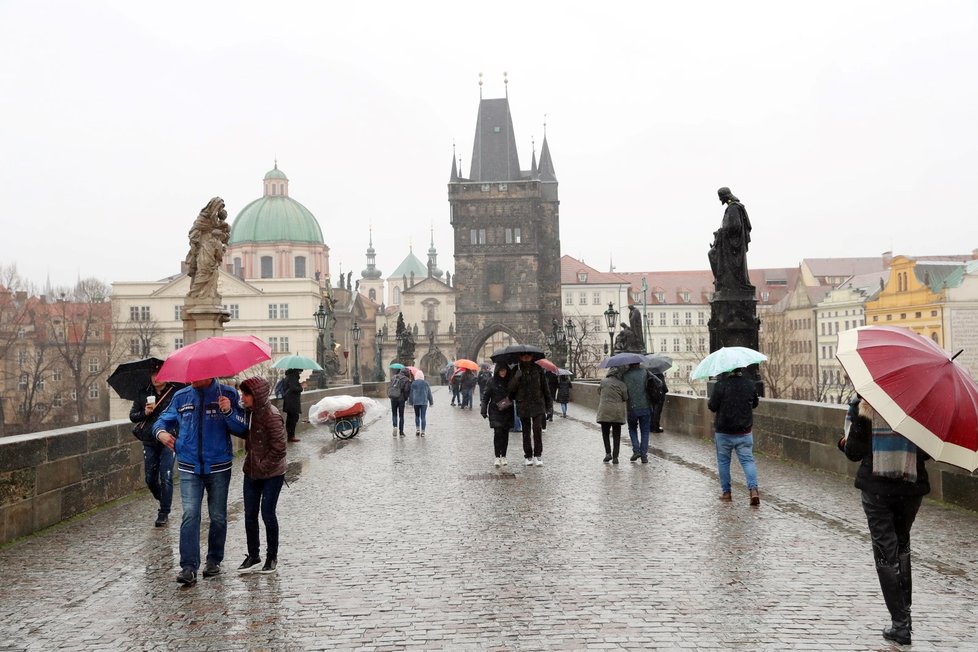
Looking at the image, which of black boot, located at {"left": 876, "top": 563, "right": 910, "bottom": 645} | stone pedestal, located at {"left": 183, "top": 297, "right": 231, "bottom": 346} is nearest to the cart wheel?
stone pedestal, located at {"left": 183, "top": 297, "right": 231, "bottom": 346}

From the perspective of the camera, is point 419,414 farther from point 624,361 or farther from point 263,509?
point 263,509

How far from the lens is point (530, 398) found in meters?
14.0

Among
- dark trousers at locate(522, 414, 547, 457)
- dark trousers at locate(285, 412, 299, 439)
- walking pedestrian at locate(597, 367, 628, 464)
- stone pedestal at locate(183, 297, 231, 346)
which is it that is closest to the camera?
walking pedestrian at locate(597, 367, 628, 464)

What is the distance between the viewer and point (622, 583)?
687cm

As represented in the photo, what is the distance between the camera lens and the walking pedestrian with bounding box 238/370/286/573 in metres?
7.41

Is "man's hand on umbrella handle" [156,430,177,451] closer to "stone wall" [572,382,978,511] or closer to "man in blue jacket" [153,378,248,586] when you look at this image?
"man in blue jacket" [153,378,248,586]

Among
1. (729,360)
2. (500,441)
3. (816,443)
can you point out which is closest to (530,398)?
(500,441)

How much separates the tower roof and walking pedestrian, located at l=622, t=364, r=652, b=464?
74932 millimetres

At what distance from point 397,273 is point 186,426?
16769 centimetres

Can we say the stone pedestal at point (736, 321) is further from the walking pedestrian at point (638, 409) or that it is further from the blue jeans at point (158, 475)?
the blue jeans at point (158, 475)

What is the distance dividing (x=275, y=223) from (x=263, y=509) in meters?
99.7

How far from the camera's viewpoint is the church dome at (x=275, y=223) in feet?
341

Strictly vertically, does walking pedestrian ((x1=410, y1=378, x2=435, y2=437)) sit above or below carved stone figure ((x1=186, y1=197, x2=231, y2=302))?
below

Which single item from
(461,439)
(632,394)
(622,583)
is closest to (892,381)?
(622,583)
